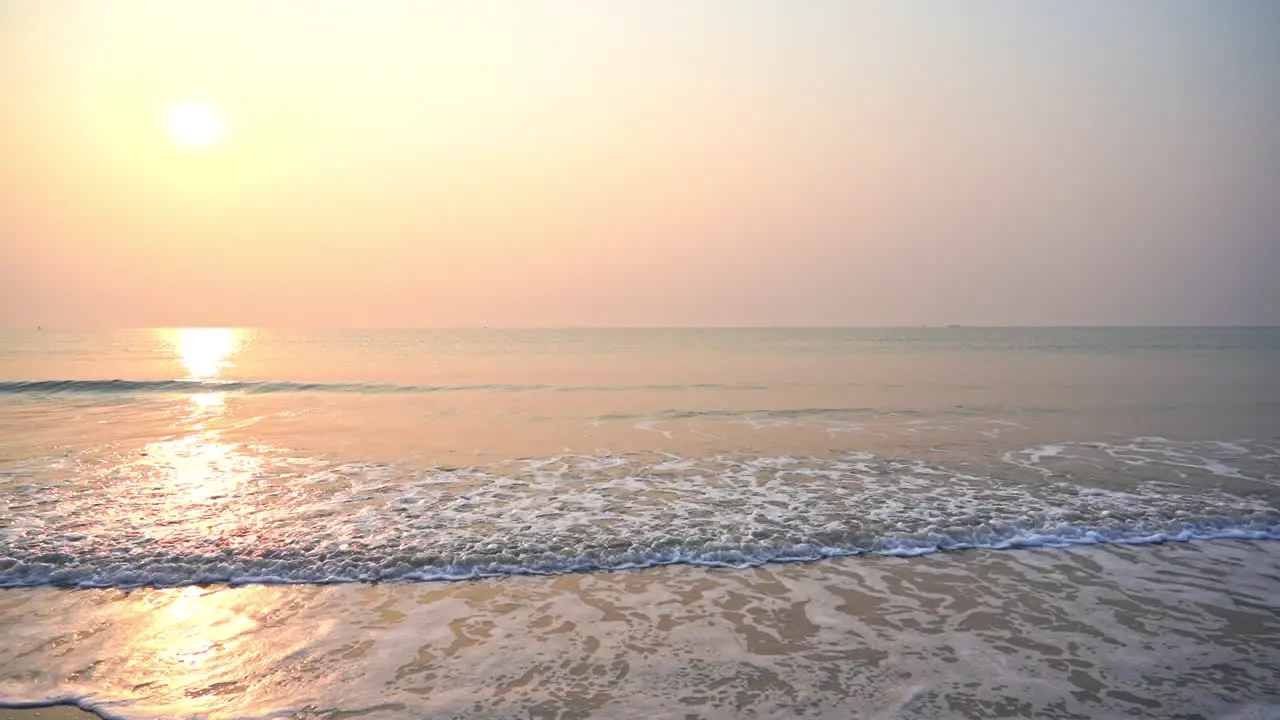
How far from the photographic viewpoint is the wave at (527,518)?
874 cm

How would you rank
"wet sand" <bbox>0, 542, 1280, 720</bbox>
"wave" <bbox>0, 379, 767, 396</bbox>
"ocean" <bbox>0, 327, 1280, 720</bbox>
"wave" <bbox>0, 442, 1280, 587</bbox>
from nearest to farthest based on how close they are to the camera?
"wet sand" <bbox>0, 542, 1280, 720</bbox> < "ocean" <bbox>0, 327, 1280, 720</bbox> < "wave" <bbox>0, 442, 1280, 587</bbox> < "wave" <bbox>0, 379, 767, 396</bbox>

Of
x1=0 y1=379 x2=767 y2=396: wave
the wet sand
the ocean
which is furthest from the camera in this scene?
x1=0 y1=379 x2=767 y2=396: wave

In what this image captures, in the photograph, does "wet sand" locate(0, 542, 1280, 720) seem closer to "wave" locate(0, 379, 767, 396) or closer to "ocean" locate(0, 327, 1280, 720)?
"ocean" locate(0, 327, 1280, 720)

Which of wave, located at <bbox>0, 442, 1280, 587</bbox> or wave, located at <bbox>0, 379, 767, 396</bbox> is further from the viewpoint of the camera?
wave, located at <bbox>0, 379, 767, 396</bbox>

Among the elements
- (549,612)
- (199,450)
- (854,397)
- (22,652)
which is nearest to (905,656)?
(549,612)

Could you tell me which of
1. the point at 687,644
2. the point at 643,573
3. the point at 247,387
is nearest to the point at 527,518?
the point at 643,573

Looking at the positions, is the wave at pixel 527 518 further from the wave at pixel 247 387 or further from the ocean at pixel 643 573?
the wave at pixel 247 387

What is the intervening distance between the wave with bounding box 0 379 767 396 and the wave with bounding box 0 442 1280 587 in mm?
19437

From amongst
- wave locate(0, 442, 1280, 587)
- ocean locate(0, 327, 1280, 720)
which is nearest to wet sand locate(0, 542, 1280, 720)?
ocean locate(0, 327, 1280, 720)

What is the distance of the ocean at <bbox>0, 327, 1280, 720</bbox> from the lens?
18.5 feet

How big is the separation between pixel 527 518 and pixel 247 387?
33.6 meters

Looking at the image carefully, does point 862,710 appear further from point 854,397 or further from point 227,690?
point 854,397

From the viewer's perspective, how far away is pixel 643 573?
8.52 meters

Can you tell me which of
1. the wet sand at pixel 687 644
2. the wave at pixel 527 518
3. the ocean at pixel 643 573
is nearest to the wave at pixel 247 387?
the ocean at pixel 643 573
